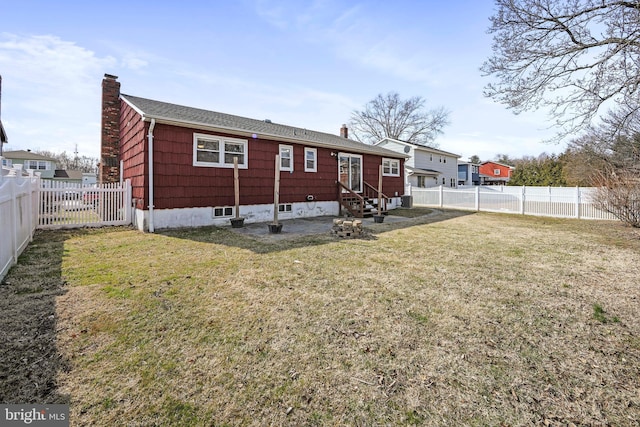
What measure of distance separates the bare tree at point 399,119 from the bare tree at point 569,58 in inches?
1168

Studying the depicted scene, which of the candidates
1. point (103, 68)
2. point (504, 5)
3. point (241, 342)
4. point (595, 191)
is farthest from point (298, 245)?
point (595, 191)

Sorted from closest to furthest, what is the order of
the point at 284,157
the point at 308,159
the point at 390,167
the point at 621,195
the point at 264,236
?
the point at 264,236, the point at 621,195, the point at 284,157, the point at 308,159, the point at 390,167

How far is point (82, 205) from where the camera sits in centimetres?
938

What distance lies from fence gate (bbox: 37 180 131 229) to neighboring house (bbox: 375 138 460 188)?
68.4ft

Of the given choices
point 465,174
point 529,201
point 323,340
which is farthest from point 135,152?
point 465,174

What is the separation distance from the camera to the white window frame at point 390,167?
16.4 m

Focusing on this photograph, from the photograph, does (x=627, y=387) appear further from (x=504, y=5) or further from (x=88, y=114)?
(x=88, y=114)

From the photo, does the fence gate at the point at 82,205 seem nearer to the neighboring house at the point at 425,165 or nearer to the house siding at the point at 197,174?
the house siding at the point at 197,174

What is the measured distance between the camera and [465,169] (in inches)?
1559

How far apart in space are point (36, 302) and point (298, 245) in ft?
Result: 14.7

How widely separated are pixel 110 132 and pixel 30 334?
1211cm

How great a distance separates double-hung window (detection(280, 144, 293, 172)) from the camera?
37.9 ft

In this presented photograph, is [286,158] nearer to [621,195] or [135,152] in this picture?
[135,152]

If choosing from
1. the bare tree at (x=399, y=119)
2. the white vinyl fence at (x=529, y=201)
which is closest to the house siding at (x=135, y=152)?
the white vinyl fence at (x=529, y=201)
